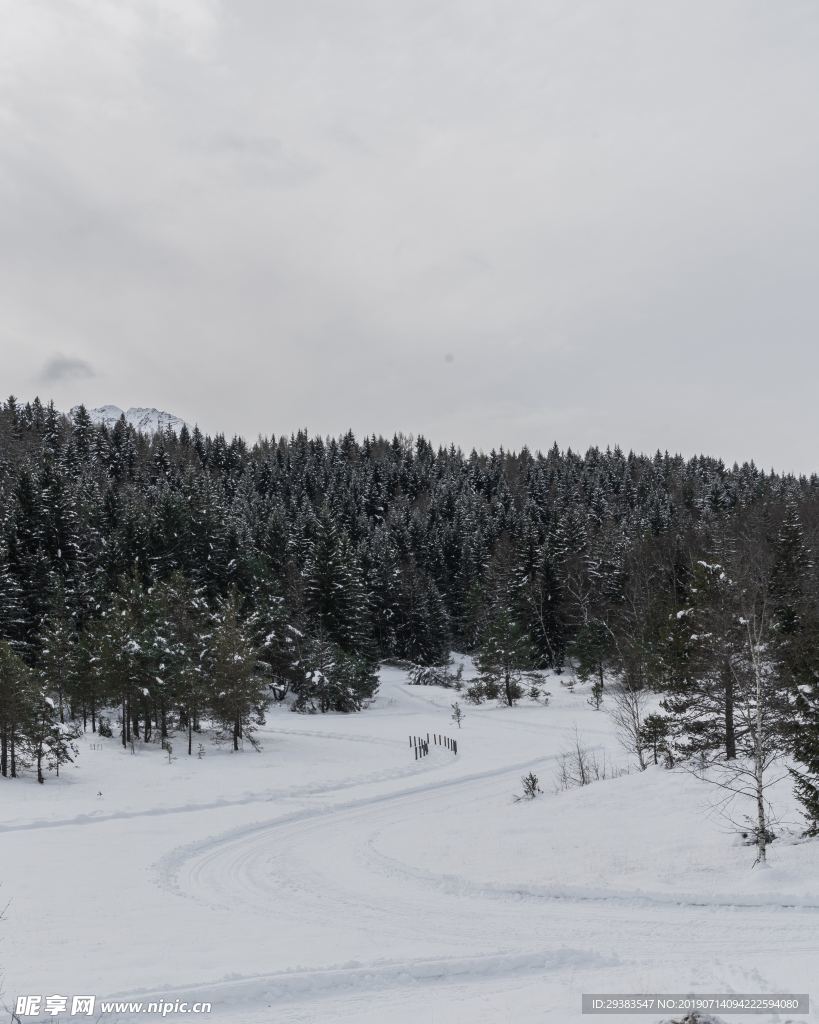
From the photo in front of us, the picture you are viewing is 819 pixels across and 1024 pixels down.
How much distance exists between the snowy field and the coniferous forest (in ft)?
11.4

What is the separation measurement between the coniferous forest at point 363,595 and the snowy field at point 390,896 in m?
3.46

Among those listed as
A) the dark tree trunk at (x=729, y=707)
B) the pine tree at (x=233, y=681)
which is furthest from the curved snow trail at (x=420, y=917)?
the pine tree at (x=233, y=681)

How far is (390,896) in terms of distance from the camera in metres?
16.7

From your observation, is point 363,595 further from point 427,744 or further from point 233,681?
point 233,681

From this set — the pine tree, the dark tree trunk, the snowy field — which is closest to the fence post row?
the snowy field

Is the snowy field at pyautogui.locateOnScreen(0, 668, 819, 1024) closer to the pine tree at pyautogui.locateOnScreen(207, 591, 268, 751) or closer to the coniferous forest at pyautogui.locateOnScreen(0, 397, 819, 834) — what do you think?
the coniferous forest at pyautogui.locateOnScreen(0, 397, 819, 834)

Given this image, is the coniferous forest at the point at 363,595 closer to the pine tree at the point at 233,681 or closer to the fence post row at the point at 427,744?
the pine tree at the point at 233,681

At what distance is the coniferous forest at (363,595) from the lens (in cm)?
2778

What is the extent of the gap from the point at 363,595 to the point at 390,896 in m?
52.7

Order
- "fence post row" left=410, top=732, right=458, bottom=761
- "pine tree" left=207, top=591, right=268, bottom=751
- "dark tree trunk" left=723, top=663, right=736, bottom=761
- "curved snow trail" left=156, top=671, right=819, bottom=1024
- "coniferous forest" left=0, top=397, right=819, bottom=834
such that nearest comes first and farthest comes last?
"curved snow trail" left=156, top=671, right=819, bottom=1024 → "dark tree trunk" left=723, top=663, right=736, bottom=761 → "coniferous forest" left=0, top=397, right=819, bottom=834 → "pine tree" left=207, top=591, right=268, bottom=751 → "fence post row" left=410, top=732, right=458, bottom=761

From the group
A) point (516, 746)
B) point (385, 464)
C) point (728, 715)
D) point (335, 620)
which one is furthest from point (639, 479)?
point (728, 715)

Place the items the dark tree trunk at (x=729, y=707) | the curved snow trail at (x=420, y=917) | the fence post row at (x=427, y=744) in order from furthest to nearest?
1. the fence post row at (x=427, y=744)
2. the dark tree trunk at (x=729, y=707)
3. the curved snow trail at (x=420, y=917)

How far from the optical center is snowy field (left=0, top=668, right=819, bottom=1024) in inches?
407

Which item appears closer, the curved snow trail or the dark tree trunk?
the curved snow trail
